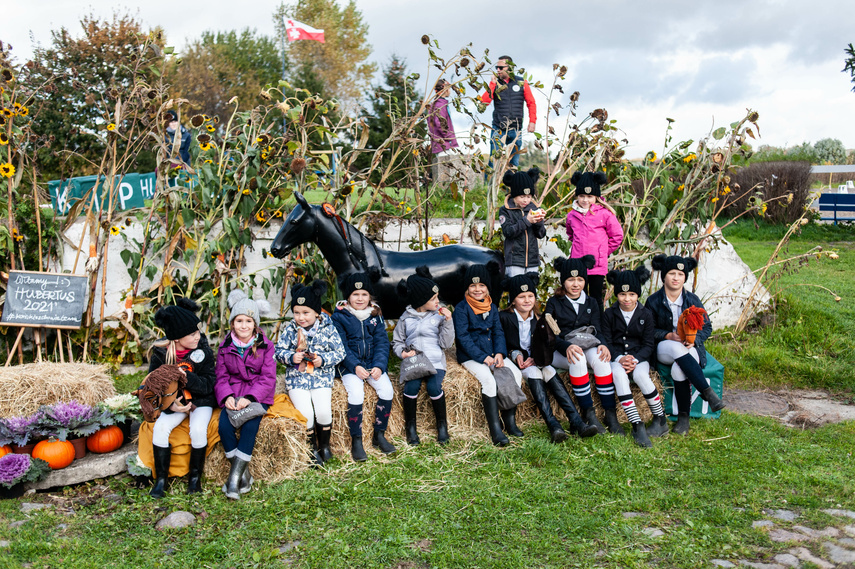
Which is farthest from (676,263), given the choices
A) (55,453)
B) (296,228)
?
(55,453)

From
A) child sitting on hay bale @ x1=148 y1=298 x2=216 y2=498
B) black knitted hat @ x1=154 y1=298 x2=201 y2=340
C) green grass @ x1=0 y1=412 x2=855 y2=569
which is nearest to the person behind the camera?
green grass @ x1=0 y1=412 x2=855 y2=569

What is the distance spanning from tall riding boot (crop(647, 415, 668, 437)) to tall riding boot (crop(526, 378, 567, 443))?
27.6 inches

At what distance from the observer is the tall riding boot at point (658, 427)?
5066mm

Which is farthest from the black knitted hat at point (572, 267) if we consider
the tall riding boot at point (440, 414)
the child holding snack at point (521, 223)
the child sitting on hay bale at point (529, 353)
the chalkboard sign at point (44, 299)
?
the chalkboard sign at point (44, 299)

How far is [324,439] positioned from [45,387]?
1.99m

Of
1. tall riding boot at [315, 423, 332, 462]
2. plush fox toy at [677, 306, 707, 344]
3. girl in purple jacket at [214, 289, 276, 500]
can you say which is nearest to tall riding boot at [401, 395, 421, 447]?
tall riding boot at [315, 423, 332, 462]

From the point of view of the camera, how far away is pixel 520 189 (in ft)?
19.1

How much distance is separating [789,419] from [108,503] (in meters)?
4.92

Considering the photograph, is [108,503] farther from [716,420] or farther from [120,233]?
[716,420]

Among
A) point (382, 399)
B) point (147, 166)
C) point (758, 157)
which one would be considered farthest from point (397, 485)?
point (758, 157)

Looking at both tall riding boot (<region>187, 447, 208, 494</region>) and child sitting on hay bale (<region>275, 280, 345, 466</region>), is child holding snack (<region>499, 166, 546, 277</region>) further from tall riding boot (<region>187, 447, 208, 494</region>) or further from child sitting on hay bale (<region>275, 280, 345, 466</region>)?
tall riding boot (<region>187, 447, 208, 494</region>)

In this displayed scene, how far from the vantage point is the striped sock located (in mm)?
4988

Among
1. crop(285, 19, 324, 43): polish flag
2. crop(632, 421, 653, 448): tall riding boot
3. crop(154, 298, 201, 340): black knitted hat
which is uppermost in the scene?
crop(285, 19, 324, 43): polish flag

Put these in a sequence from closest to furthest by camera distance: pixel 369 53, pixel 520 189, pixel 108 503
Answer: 1. pixel 108 503
2. pixel 520 189
3. pixel 369 53
